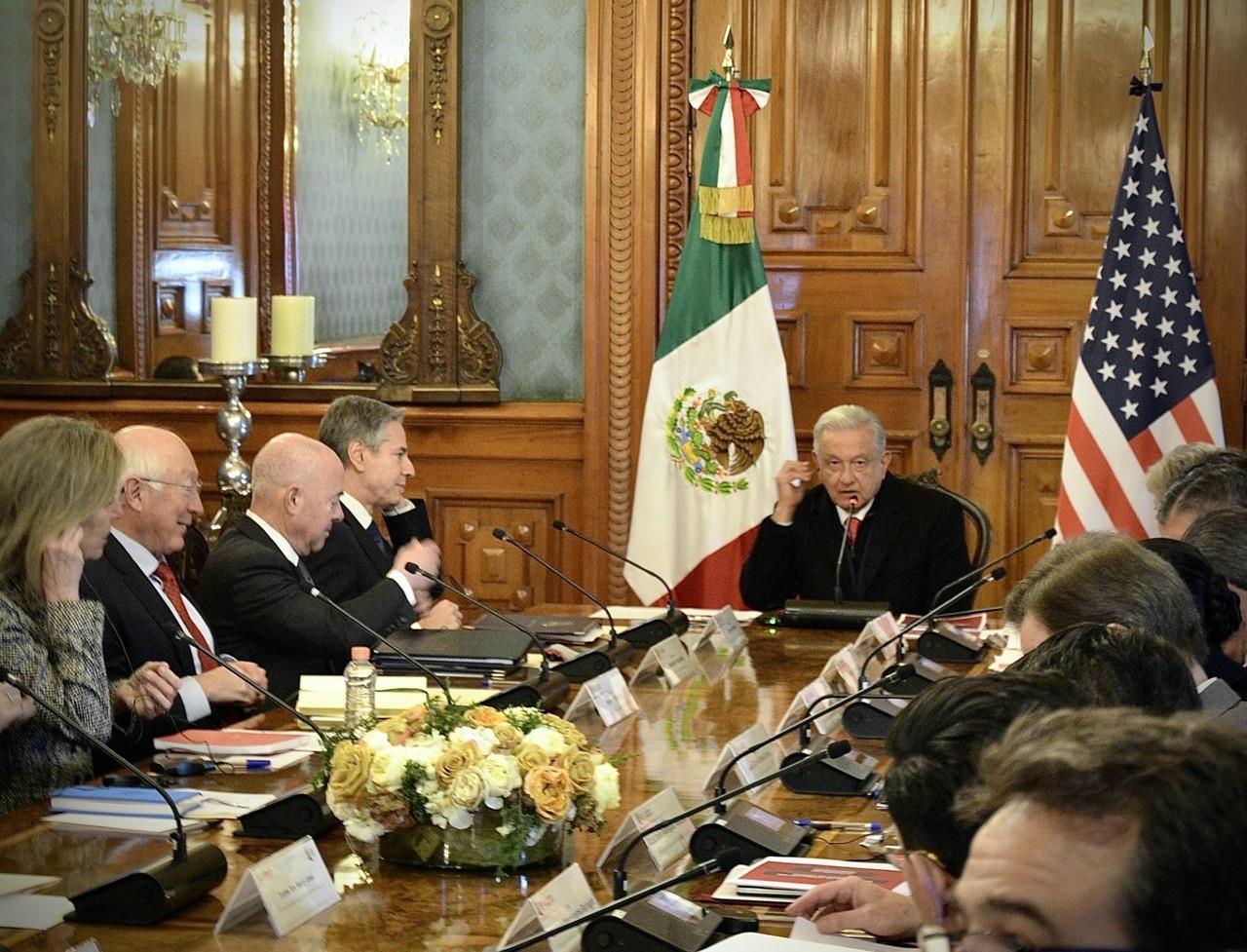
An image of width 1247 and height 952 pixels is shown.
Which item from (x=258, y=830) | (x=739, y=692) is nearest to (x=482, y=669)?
(x=739, y=692)

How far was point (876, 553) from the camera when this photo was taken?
5215 millimetres

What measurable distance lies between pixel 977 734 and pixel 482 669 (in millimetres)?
2164

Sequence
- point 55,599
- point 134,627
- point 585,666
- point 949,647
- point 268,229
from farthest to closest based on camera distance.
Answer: point 268,229 < point 949,647 < point 585,666 < point 134,627 < point 55,599

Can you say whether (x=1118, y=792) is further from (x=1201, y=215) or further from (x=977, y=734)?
(x=1201, y=215)

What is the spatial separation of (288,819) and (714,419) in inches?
143

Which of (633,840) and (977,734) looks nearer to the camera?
(977,734)

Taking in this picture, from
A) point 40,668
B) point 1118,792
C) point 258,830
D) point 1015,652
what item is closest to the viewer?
point 1118,792

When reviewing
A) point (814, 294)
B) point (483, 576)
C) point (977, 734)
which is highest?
point (814, 294)

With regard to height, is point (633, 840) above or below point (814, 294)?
below

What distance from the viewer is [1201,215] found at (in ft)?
20.3

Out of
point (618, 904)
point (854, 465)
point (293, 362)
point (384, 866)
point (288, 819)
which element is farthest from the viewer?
point (293, 362)

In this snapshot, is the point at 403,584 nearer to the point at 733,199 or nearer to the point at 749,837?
the point at 749,837

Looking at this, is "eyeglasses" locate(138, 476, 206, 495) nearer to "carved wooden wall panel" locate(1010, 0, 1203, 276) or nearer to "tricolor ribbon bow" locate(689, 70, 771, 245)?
"tricolor ribbon bow" locate(689, 70, 771, 245)

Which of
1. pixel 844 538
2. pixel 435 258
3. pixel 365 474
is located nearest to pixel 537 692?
pixel 365 474
